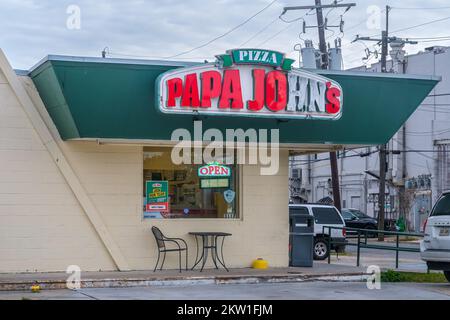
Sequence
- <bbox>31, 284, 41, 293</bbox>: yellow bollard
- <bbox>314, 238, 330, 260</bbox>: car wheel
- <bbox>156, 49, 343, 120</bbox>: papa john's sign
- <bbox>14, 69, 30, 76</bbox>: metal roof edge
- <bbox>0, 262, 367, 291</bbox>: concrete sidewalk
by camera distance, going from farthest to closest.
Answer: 1. <bbox>314, 238, 330, 260</bbox>: car wheel
2. <bbox>14, 69, 30, 76</bbox>: metal roof edge
3. <bbox>156, 49, 343, 120</bbox>: papa john's sign
4. <bbox>0, 262, 367, 291</bbox>: concrete sidewalk
5. <bbox>31, 284, 41, 293</bbox>: yellow bollard

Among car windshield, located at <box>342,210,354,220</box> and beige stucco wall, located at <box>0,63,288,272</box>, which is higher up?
beige stucco wall, located at <box>0,63,288,272</box>

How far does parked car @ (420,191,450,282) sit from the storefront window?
449 centimetres

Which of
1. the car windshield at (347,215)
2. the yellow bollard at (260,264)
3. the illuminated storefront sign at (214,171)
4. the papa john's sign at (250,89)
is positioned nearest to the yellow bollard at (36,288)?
the papa john's sign at (250,89)

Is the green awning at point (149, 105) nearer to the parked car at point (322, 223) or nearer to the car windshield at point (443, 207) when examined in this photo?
the car windshield at point (443, 207)

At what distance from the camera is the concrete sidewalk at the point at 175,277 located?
15352mm

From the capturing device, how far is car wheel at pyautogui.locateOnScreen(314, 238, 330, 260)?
25.6m

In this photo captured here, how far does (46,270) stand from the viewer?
55.0 feet

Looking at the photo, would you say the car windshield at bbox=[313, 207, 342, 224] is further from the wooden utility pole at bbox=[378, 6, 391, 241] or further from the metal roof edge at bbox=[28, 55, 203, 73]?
the wooden utility pole at bbox=[378, 6, 391, 241]

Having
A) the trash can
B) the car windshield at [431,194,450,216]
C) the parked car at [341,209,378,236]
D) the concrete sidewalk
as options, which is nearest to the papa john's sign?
the car windshield at [431,194,450,216]

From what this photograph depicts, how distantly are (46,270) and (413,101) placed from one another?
8.90 m

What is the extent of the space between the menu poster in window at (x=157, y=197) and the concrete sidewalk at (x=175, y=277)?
1.43 m

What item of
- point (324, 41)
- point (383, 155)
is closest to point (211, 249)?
point (324, 41)
